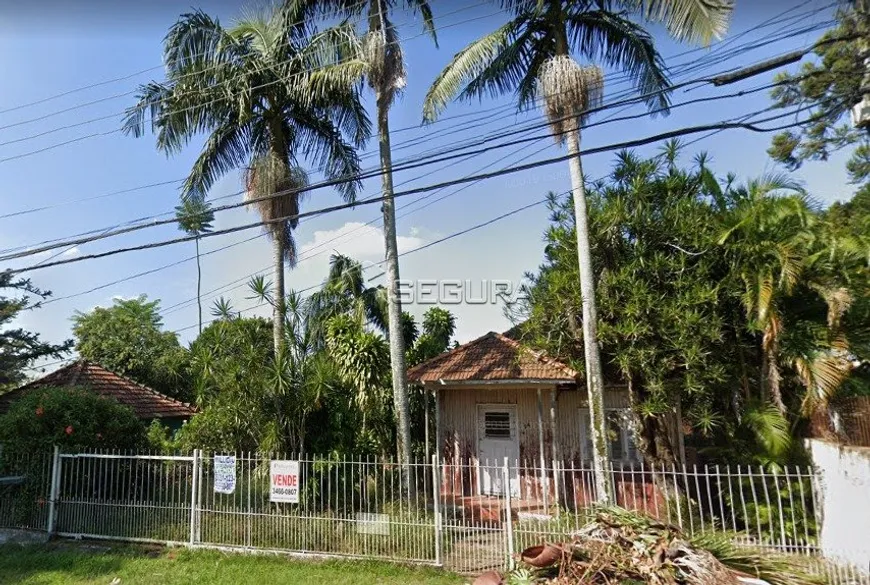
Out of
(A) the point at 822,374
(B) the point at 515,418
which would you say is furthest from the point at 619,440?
(A) the point at 822,374

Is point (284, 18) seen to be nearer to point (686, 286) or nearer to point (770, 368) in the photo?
point (686, 286)

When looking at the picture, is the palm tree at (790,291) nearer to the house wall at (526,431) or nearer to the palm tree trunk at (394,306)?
the house wall at (526,431)

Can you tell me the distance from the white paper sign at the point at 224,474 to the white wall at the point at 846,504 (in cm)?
828

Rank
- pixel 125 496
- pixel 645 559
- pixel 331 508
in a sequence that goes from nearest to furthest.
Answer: pixel 645 559 → pixel 331 508 → pixel 125 496

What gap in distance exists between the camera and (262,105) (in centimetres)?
1212

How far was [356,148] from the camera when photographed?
1299 centimetres

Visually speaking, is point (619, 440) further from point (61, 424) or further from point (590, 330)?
point (61, 424)

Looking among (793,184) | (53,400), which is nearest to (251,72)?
(53,400)

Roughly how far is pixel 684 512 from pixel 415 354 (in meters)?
7.91

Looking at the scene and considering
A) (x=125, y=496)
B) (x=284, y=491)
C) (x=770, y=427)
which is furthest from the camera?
(x=125, y=496)

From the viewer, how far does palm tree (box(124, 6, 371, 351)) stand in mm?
10914

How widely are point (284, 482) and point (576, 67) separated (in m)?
8.58

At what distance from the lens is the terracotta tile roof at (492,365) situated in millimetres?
10414

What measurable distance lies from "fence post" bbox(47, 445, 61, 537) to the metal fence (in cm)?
3
